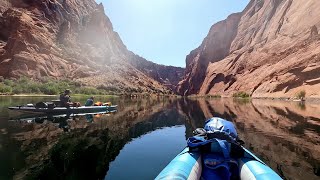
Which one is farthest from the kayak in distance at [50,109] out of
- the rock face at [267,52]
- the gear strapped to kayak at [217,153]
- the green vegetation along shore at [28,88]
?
the rock face at [267,52]

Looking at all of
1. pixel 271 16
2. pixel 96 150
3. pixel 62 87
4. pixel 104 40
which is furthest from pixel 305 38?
pixel 104 40

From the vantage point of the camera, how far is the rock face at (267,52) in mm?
71750

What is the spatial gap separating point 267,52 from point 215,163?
90322mm

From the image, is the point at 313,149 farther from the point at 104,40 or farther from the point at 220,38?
the point at 104,40

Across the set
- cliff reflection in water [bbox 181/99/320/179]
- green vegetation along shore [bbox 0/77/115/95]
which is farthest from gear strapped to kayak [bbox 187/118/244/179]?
green vegetation along shore [bbox 0/77/115/95]

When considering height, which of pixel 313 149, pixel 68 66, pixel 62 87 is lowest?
pixel 313 149

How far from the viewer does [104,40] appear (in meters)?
159

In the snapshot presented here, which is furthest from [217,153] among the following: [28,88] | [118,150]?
[28,88]

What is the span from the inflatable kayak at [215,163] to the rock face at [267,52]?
56.7m

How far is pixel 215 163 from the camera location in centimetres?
916

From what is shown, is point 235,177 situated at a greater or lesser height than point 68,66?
lesser

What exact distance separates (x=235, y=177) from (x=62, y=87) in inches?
3128

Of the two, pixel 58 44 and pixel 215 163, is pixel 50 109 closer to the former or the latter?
pixel 215 163

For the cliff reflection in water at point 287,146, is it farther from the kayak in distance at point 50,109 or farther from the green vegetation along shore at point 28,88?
the green vegetation along shore at point 28,88
